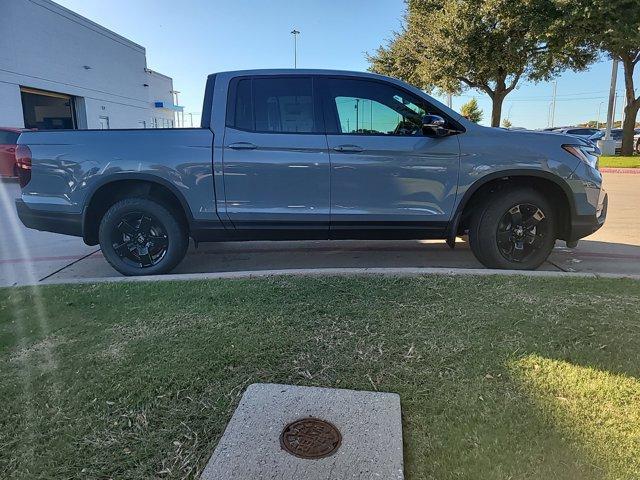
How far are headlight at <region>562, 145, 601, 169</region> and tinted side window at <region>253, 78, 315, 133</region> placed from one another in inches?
99.2

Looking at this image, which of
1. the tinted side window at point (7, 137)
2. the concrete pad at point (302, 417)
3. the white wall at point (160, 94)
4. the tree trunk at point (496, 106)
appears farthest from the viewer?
the white wall at point (160, 94)

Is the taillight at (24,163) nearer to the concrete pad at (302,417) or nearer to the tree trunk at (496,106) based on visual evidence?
the concrete pad at (302,417)

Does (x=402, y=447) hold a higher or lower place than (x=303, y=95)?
lower

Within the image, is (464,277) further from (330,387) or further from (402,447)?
(402,447)

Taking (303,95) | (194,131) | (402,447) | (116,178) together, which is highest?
(303,95)

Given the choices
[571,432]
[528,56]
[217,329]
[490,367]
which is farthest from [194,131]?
[528,56]

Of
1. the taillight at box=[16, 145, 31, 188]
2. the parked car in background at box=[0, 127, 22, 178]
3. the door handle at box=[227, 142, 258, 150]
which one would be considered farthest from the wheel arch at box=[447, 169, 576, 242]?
the parked car in background at box=[0, 127, 22, 178]

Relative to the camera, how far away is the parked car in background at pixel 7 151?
1328 cm

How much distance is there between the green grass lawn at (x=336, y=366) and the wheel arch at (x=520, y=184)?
31.3 inches

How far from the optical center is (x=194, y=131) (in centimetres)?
460

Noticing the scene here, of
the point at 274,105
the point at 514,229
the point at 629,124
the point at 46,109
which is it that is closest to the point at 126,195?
the point at 274,105

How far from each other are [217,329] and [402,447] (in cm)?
164

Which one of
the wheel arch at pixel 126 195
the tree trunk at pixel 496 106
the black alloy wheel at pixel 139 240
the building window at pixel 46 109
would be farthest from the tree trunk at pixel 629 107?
the building window at pixel 46 109

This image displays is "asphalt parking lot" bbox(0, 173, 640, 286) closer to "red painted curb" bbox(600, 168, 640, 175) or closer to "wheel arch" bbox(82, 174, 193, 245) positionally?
"wheel arch" bbox(82, 174, 193, 245)
